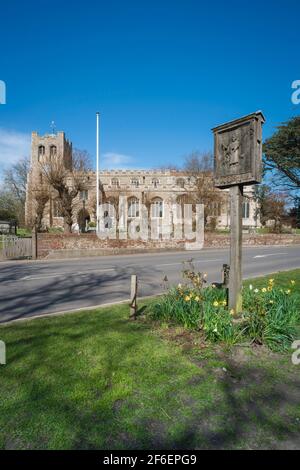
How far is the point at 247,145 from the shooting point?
507 centimetres

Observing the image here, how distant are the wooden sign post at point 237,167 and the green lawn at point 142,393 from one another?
1.39 metres

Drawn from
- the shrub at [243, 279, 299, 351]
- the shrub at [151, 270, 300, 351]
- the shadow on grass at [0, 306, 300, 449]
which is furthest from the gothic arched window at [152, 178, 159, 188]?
the shadow on grass at [0, 306, 300, 449]

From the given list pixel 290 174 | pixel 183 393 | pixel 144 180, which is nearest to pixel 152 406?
pixel 183 393

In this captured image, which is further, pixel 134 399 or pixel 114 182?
pixel 114 182

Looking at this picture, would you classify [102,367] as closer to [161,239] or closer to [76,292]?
[76,292]

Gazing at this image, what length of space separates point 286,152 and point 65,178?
22.9 m

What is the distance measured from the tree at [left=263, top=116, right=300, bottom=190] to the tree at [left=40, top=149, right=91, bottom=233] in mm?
19903

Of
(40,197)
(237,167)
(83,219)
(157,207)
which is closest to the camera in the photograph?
(237,167)

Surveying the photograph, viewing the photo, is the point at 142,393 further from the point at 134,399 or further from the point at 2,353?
the point at 2,353

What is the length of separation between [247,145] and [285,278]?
22.5 ft

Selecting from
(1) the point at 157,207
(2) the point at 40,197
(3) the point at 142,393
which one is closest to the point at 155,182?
(1) the point at 157,207

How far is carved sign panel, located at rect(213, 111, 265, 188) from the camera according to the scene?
16.3ft

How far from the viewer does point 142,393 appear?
3.16 meters

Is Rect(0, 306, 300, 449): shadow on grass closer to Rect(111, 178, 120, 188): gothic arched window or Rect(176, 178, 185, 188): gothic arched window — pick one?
Rect(176, 178, 185, 188): gothic arched window
